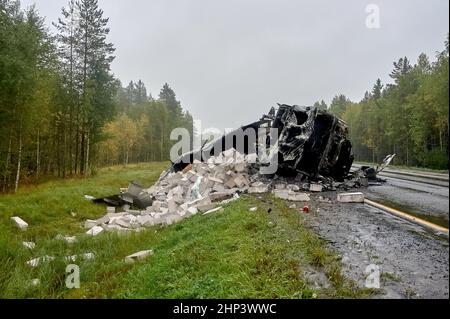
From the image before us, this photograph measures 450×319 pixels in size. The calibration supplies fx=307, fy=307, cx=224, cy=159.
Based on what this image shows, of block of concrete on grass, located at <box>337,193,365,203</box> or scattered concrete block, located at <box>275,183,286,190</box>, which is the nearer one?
block of concrete on grass, located at <box>337,193,365,203</box>

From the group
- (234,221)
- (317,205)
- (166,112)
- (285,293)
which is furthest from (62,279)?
(166,112)

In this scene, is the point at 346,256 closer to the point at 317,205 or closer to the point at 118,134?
the point at 317,205

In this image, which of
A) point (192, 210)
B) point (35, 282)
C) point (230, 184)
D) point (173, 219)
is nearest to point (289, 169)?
point (230, 184)

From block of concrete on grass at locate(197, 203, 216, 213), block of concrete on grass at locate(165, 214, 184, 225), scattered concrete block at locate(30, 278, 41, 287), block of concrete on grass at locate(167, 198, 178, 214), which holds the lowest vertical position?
scattered concrete block at locate(30, 278, 41, 287)

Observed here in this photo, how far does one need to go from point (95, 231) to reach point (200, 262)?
5.21 m

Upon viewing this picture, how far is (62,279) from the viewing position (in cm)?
526

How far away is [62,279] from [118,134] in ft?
150

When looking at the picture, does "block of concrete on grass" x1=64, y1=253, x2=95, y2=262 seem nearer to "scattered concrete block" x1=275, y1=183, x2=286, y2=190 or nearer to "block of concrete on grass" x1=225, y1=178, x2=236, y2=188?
"block of concrete on grass" x1=225, y1=178, x2=236, y2=188

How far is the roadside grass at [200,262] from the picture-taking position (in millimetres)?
3287

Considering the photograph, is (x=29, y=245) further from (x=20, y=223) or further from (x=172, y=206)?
(x=172, y=206)

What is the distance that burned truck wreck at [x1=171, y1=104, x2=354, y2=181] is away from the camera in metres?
10.7

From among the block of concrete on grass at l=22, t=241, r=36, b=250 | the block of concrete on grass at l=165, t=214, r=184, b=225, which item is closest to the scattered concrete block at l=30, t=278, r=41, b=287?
the block of concrete on grass at l=22, t=241, r=36, b=250

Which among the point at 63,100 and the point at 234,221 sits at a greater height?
the point at 63,100

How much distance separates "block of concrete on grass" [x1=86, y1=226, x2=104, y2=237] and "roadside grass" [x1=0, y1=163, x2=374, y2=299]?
45cm
